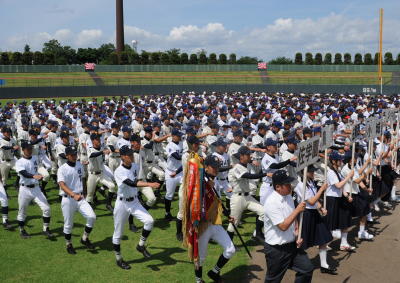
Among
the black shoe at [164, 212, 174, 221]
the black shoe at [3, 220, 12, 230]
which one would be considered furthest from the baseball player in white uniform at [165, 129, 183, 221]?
the black shoe at [3, 220, 12, 230]

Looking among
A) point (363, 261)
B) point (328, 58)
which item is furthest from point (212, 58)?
point (363, 261)

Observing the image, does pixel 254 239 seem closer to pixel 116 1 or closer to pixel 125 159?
pixel 125 159

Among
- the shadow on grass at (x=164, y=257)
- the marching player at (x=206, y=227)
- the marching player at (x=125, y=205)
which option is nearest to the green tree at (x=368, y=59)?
the shadow on grass at (x=164, y=257)

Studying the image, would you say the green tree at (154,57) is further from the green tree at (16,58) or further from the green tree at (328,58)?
the green tree at (328,58)

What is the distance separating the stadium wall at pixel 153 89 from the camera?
50.9 meters

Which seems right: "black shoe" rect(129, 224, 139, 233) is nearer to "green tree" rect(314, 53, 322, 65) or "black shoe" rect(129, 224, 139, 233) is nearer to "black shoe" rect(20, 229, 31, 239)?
"black shoe" rect(20, 229, 31, 239)

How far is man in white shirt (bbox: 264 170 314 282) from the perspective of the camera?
20.5 ft

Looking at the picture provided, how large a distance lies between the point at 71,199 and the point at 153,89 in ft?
164

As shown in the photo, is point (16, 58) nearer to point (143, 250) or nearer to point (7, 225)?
point (7, 225)

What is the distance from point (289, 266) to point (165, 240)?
4.42 m

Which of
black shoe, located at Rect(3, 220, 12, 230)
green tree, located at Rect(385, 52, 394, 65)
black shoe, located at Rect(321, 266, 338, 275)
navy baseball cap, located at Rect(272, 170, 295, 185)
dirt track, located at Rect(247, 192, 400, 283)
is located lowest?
dirt track, located at Rect(247, 192, 400, 283)

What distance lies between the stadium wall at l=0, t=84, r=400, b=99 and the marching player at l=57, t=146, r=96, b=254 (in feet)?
147

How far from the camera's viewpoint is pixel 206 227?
301 inches

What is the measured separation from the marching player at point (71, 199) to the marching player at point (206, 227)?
290 centimetres
